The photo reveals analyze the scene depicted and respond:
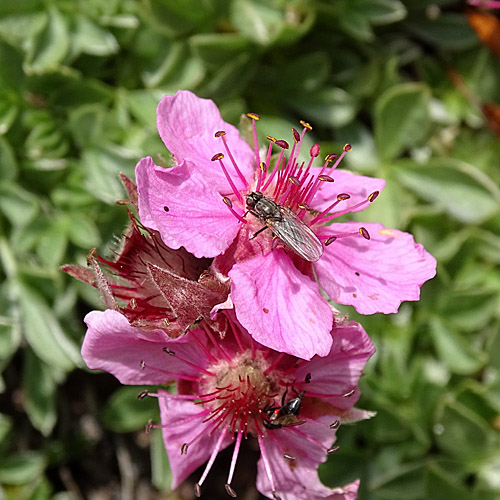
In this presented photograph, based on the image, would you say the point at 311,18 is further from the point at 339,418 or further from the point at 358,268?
the point at 339,418

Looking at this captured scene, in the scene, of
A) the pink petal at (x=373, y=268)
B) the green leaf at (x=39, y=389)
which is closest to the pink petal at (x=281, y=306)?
the pink petal at (x=373, y=268)

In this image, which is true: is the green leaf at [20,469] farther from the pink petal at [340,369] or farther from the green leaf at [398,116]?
the green leaf at [398,116]

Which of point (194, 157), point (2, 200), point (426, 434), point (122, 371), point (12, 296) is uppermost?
point (194, 157)

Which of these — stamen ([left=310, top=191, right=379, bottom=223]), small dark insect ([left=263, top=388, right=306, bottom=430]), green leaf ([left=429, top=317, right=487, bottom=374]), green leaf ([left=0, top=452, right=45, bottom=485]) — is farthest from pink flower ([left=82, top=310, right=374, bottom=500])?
green leaf ([left=0, top=452, right=45, bottom=485])

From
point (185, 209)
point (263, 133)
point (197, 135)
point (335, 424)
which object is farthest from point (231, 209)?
point (263, 133)

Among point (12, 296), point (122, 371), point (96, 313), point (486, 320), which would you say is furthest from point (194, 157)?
point (486, 320)

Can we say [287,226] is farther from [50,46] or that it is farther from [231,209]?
[50,46]
